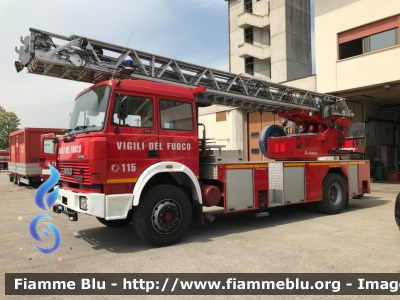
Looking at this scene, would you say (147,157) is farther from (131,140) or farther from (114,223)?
(114,223)

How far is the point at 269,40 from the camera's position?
31156mm

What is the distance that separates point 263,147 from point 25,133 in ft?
40.4

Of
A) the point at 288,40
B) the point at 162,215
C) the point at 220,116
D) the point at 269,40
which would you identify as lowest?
the point at 162,215

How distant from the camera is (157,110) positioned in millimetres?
6059

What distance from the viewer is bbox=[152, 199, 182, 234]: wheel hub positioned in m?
5.70

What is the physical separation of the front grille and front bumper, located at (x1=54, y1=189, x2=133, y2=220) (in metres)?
0.25

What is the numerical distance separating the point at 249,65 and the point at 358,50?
55.8 feet

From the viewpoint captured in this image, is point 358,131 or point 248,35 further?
point 248,35

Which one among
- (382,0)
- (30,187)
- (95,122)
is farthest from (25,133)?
(382,0)

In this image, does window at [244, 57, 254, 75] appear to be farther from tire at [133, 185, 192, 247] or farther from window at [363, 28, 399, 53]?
tire at [133, 185, 192, 247]

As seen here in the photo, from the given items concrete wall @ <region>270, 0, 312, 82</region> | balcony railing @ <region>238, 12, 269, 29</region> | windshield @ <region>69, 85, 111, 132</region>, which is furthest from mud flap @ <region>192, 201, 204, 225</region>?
balcony railing @ <region>238, 12, 269, 29</region>

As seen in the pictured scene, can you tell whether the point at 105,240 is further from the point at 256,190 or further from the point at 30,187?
the point at 30,187

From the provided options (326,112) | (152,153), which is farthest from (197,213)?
(326,112)

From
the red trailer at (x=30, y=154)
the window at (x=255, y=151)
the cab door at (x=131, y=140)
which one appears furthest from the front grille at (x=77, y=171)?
the window at (x=255, y=151)
